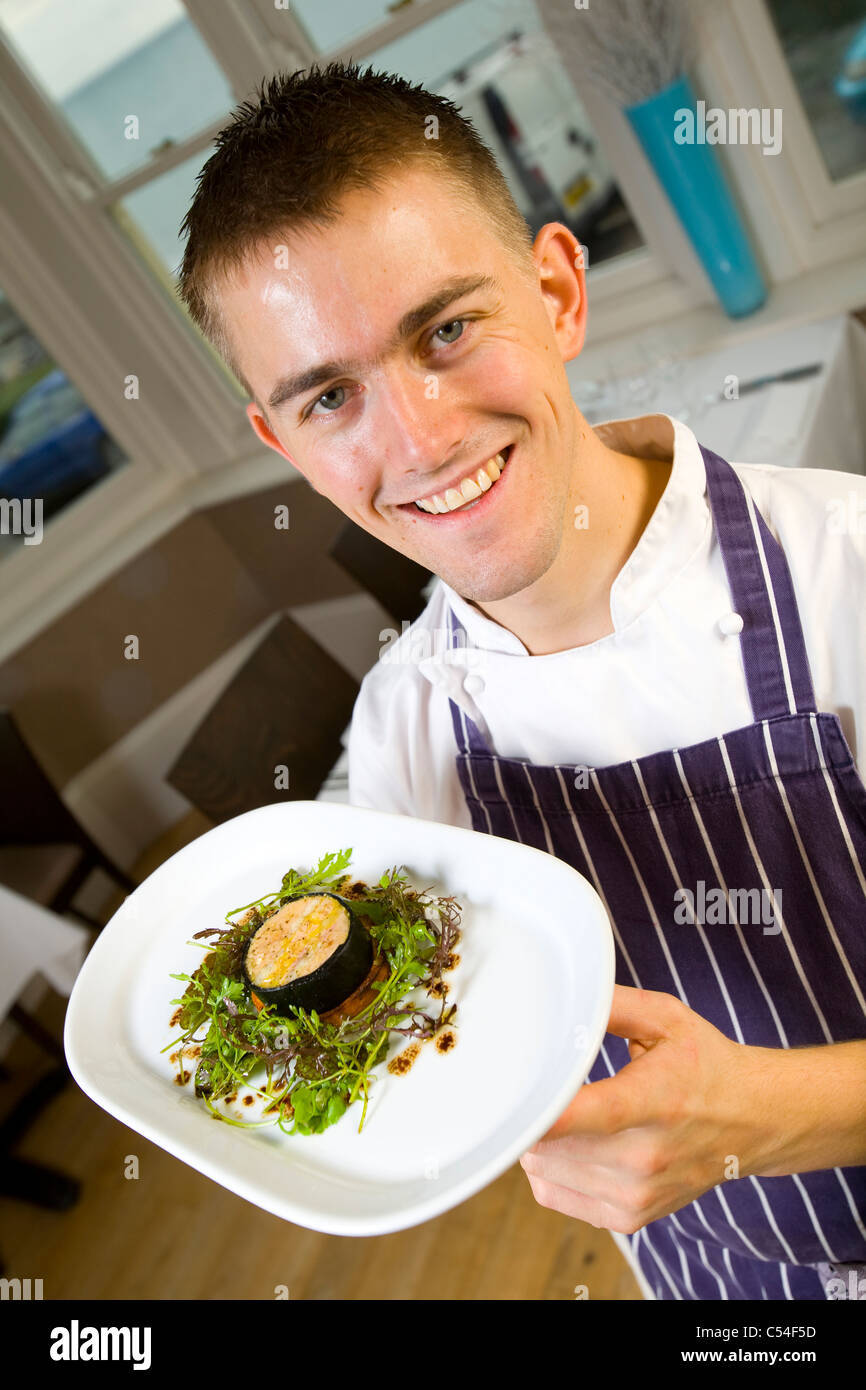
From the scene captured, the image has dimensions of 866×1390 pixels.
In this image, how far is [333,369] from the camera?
0.86 meters

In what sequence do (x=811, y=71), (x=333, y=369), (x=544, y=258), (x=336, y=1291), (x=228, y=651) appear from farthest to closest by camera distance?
(x=228, y=651) → (x=811, y=71) → (x=336, y=1291) → (x=544, y=258) → (x=333, y=369)

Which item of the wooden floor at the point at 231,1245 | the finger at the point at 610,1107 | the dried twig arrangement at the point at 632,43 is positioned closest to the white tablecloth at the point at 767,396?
the dried twig arrangement at the point at 632,43

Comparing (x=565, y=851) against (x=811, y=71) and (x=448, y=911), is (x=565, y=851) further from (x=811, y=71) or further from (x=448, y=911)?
(x=811, y=71)

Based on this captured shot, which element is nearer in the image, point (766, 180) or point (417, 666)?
point (417, 666)

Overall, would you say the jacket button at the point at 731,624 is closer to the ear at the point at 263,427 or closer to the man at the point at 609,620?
the man at the point at 609,620

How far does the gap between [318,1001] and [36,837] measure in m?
2.65

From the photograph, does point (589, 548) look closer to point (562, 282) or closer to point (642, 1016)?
point (562, 282)

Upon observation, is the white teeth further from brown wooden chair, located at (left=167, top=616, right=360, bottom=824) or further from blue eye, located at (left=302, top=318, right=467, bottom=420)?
brown wooden chair, located at (left=167, top=616, right=360, bottom=824)

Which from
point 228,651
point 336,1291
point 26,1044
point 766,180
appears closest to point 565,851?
point 336,1291

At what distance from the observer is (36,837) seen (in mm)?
3234

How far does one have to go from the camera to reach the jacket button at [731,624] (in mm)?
908

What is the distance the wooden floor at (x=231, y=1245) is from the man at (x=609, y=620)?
105 centimetres
